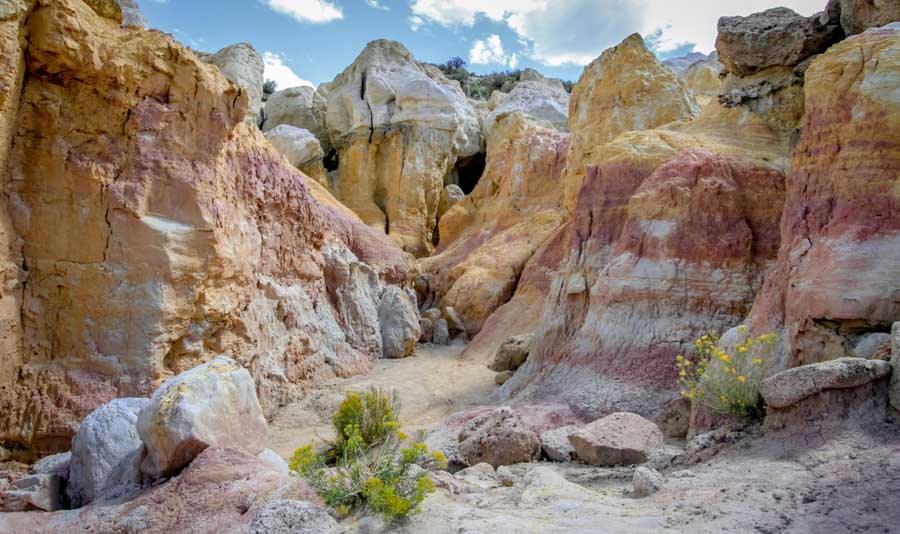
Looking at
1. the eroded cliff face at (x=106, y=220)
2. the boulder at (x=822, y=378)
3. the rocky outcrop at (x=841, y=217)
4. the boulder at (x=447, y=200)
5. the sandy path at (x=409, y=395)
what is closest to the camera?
the boulder at (x=822, y=378)

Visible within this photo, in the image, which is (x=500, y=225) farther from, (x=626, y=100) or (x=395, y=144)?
(x=395, y=144)

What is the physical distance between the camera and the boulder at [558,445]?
566 centimetres

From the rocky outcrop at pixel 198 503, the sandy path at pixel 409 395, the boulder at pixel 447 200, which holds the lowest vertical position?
the sandy path at pixel 409 395

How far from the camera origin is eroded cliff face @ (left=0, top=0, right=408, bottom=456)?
6.00 meters

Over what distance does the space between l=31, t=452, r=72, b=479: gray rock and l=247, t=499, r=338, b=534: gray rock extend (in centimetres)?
245

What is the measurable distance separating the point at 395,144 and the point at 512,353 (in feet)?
40.4

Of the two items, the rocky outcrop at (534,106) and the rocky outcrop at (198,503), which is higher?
the rocky outcrop at (534,106)

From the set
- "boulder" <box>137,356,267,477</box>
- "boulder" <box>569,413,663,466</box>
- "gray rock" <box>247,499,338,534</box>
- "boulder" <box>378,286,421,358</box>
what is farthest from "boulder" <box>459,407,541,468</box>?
"boulder" <box>378,286,421,358</box>

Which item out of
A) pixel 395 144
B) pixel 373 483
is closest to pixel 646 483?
pixel 373 483

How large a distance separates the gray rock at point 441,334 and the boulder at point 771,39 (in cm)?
763

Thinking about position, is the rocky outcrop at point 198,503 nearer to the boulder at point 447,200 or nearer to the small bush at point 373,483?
the small bush at point 373,483

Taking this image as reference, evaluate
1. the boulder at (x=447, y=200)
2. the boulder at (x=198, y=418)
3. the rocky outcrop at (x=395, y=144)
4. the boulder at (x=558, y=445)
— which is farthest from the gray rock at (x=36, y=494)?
the boulder at (x=447, y=200)

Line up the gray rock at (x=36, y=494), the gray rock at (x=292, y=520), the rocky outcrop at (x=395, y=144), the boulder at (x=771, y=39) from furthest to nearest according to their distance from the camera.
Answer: the rocky outcrop at (x=395, y=144)
the boulder at (x=771, y=39)
the gray rock at (x=36, y=494)
the gray rock at (x=292, y=520)

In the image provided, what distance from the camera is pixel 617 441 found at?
5.33 metres
